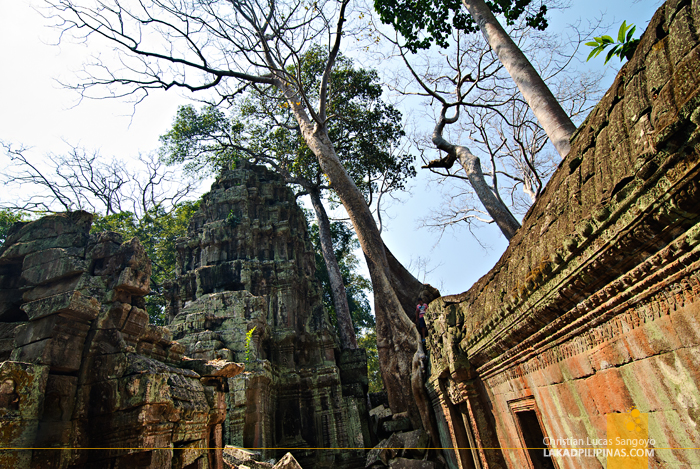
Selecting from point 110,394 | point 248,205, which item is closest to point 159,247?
point 248,205

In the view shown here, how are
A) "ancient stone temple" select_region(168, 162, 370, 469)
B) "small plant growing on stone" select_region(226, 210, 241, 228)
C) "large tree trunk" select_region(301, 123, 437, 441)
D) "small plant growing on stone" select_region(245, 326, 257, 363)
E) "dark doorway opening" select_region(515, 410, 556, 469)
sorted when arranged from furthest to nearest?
"small plant growing on stone" select_region(226, 210, 241, 228)
"small plant growing on stone" select_region(245, 326, 257, 363)
"ancient stone temple" select_region(168, 162, 370, 469)
"large tree trunk" select_region(301, 123, 437, 441)
"dark doorway opening" select_region(515, 410, 556, 469)

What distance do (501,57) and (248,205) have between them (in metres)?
12.7

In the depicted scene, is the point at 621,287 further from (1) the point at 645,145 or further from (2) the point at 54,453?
(2) the point at 54,453

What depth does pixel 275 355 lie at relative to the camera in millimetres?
12852

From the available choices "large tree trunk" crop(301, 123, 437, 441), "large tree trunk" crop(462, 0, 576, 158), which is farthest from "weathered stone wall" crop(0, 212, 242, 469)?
"large tree trunk" crop(462, 0, 576, 158)

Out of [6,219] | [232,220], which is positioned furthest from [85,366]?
[6,219]

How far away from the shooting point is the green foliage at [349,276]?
2267 cm

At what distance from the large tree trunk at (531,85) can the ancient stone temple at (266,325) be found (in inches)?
360

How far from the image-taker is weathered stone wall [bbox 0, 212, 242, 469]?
123 inches

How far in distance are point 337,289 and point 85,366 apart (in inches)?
521

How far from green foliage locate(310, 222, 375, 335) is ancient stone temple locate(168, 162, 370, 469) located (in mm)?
4283

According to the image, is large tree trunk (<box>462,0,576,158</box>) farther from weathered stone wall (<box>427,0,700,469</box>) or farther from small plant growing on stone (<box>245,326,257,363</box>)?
small plant growing on stone (<box>245,326,257,363</box>)

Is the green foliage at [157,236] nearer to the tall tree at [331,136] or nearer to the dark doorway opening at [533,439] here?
the tall tree at [331,136]

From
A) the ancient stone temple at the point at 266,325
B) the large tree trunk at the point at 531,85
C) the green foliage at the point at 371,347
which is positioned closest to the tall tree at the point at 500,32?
the large tree trunk at the point at 531,85
